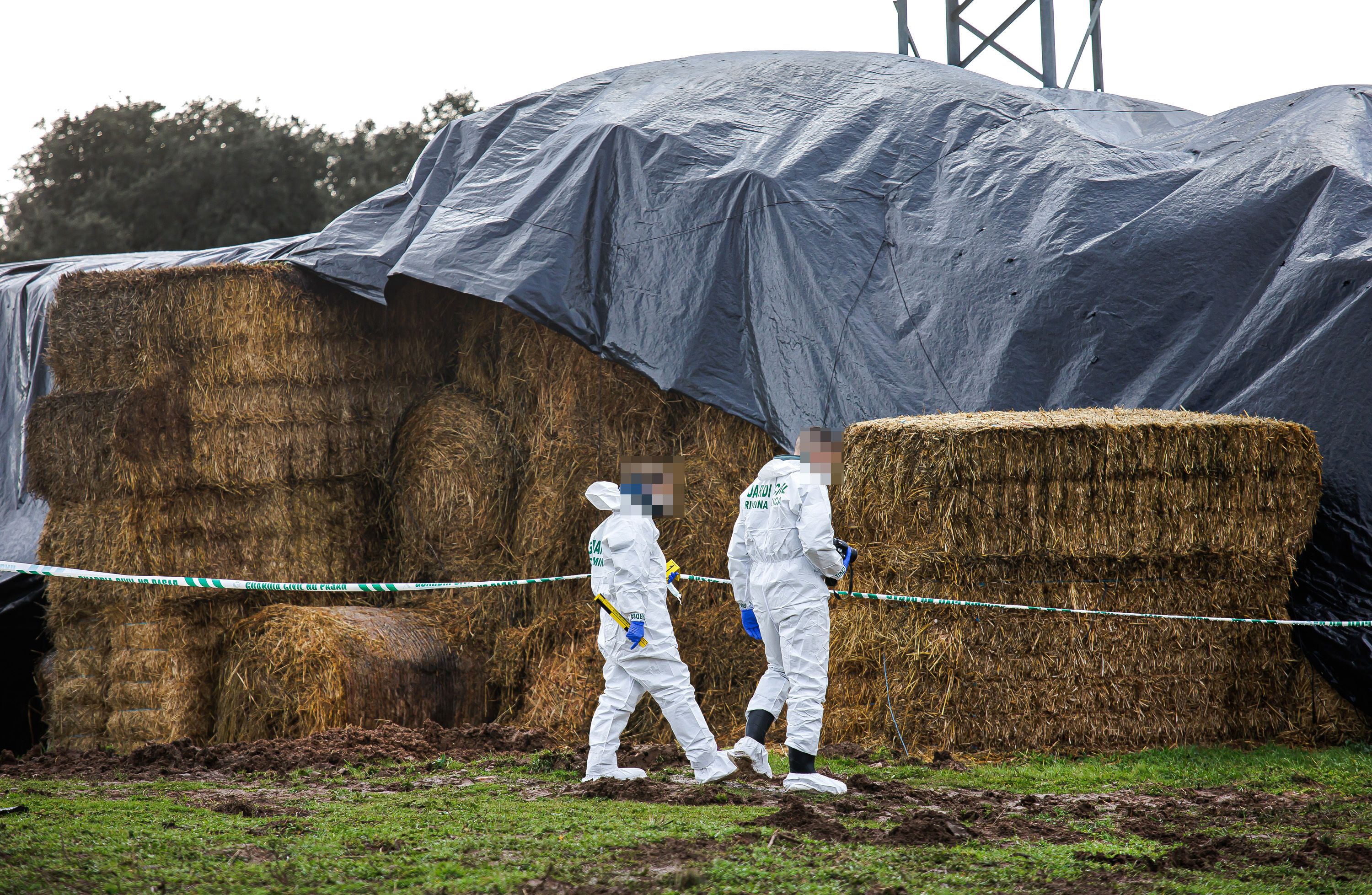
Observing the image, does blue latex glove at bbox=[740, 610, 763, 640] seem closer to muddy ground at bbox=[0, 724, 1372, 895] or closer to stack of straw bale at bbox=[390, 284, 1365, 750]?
muddy ground at bbox=[0, 724, 1372, 895]

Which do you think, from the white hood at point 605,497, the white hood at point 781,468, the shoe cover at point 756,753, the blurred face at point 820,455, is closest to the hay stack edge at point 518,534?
the blurred face at point 820,455

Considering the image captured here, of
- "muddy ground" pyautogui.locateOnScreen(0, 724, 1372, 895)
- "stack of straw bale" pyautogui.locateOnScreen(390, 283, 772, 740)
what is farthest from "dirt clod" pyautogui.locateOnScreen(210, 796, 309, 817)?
"stack of straw bale" pyautogui.locateOnScreen(390, 283, 772, 740)

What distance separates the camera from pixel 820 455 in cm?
573

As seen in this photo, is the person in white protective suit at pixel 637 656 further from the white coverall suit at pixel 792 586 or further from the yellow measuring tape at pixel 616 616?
the white coverall suit at pixel 792 586

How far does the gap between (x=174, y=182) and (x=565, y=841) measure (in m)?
21.9

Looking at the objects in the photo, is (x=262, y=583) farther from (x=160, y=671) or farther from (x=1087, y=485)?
A: (x=1087, y=485)

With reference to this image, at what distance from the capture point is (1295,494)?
6543mm

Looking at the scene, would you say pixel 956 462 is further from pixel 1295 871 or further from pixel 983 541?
pixel 1295 871

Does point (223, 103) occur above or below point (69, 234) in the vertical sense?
above

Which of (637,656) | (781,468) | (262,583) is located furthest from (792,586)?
(262,583)

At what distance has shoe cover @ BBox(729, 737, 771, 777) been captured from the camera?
18.5 ft

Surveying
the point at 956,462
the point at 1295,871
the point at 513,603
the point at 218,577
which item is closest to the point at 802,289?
the point at 956,462

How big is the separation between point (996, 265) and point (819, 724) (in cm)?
402

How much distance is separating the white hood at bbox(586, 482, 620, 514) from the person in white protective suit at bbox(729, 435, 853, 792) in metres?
0.62
